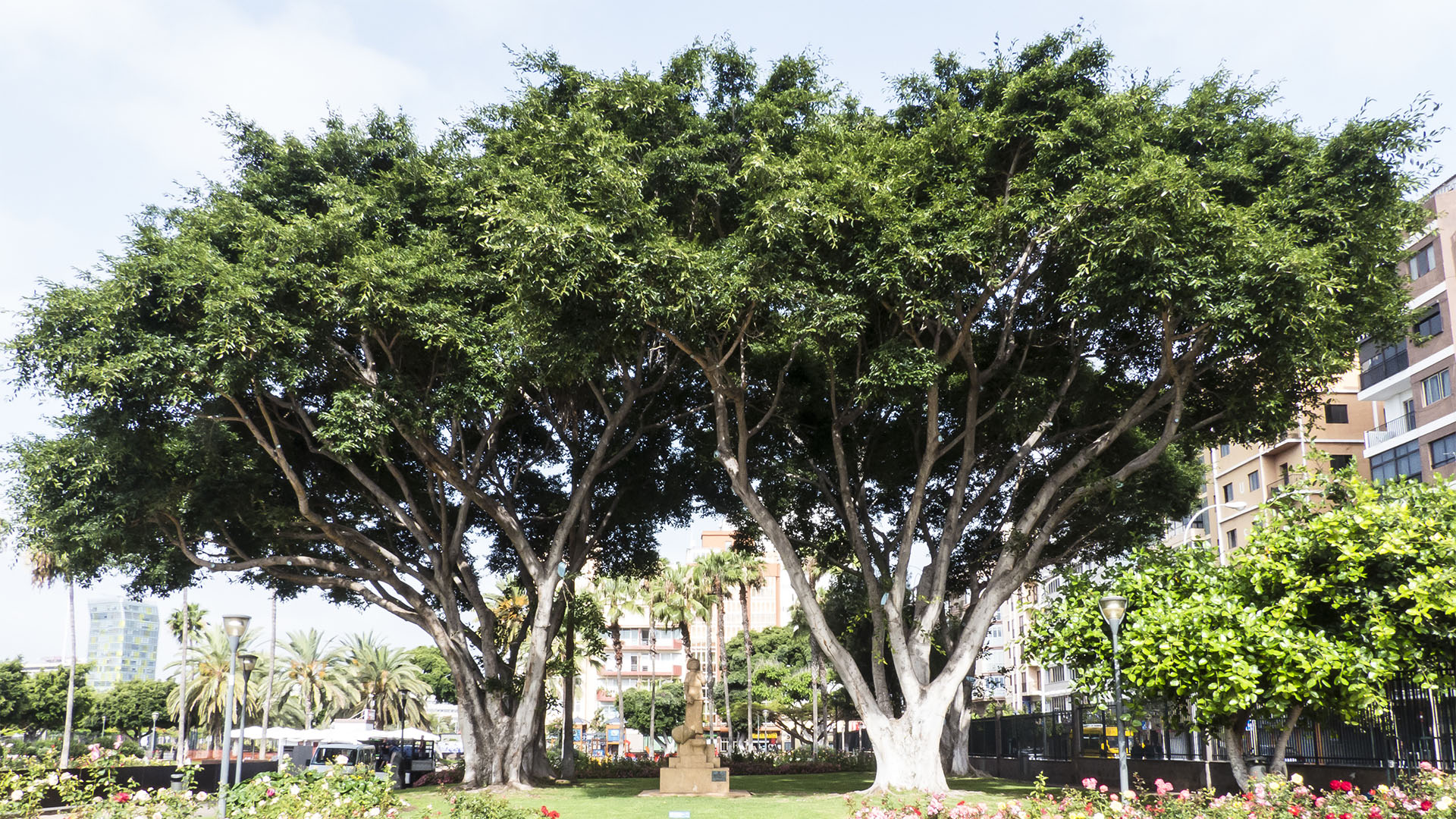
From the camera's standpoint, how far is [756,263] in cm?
1753

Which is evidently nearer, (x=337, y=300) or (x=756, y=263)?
(x=756, y=263)

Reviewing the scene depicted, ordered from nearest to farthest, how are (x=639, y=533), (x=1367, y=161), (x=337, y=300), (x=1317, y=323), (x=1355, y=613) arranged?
(x=1355, y=613)
(x=1317, y=323)
(x=1367, y=161)
(x=337, y=300)
(x=639, y=533)

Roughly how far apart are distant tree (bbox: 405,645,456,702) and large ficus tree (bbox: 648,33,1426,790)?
6165cm

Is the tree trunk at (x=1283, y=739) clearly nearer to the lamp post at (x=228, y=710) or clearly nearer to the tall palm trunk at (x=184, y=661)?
the lamp post at (x=228, y=710)

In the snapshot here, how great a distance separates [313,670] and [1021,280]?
6199 centimetres

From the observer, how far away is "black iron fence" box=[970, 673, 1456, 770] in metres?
15.3

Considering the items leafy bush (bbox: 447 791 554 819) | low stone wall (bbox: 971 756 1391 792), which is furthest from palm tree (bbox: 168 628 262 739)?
leafy bush (bbox: 447 791 554 819)

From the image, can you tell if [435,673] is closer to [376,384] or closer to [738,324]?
[376,384]

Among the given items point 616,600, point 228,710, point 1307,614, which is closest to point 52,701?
point 616,600

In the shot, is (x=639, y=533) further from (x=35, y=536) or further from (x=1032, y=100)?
(x=1032, y=100)

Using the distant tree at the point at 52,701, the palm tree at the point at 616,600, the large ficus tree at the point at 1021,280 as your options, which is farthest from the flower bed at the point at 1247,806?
the distant tree at the point at 52,701

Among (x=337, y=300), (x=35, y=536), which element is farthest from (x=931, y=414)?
(x=35, y=536)

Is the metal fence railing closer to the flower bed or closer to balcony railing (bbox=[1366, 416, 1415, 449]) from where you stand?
the flower bed

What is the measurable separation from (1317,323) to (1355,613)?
4.28m
